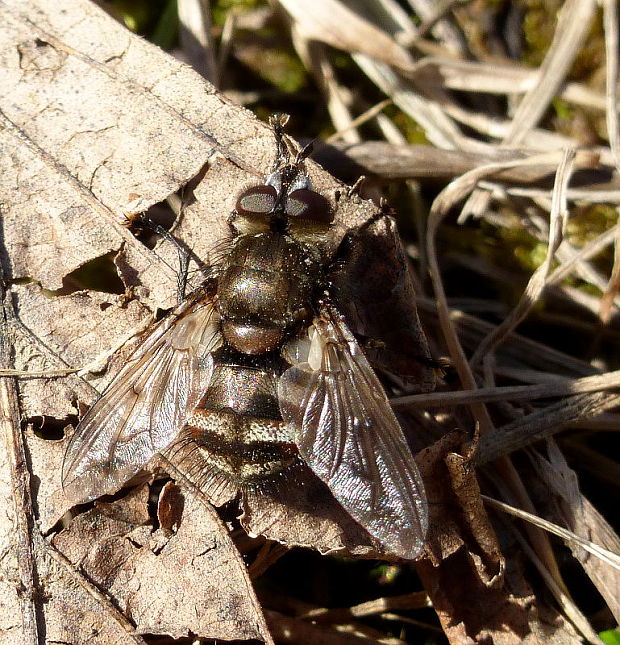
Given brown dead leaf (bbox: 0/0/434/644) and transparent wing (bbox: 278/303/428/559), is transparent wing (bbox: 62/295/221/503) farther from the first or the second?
transparent wing (bbox: 278/303/428/559)

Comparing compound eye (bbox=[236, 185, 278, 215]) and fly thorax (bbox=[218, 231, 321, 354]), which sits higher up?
compound eye (bbox=[236, 185, 278, 215])

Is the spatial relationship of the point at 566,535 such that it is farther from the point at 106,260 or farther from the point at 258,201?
the point at 106,260

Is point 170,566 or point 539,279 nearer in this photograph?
point 170,566

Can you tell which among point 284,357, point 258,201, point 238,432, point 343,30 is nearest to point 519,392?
point 284,357

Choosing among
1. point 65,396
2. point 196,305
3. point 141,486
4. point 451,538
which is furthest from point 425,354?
point 65,396

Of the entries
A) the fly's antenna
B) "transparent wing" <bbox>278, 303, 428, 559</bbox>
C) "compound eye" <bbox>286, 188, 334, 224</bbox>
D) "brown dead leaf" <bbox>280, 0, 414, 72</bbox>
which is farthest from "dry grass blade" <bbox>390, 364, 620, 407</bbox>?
"brown dead leaf" <bbox>280, 0, 414, 72</bbox>
